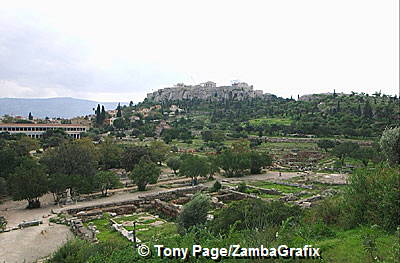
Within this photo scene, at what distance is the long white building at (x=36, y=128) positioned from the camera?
221ft

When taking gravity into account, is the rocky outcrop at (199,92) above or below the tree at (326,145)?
above

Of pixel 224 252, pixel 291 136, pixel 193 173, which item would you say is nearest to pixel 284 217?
pixel 224 252

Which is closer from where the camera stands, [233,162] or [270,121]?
[233,162]

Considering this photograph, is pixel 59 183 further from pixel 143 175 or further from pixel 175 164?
pixel 175 164

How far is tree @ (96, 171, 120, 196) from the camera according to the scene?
2883 cm

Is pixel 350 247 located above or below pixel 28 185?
above

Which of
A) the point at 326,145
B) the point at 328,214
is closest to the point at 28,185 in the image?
the point at 328,214

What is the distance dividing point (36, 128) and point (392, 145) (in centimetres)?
7180

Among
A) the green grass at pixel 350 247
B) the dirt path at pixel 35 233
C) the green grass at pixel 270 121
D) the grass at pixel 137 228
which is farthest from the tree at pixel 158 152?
the green grass at pixel 270 121

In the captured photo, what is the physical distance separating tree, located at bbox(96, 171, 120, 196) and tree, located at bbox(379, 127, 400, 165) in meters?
22.5

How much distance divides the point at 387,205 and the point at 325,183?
2537 cm

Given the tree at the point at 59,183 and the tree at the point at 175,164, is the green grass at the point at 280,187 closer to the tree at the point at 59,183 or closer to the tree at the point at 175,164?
the tree at the point at 175,164

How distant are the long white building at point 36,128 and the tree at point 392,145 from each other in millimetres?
66225

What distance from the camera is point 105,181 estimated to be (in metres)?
28.9
